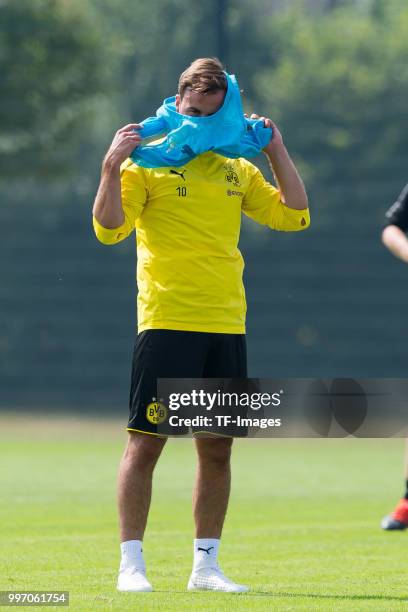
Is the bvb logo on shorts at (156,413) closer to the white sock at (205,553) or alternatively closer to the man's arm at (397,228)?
the white sock at (205,553)

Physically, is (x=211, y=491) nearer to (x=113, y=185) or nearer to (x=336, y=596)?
(x=336, y=596)

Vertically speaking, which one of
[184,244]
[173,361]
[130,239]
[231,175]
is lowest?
[173,361]

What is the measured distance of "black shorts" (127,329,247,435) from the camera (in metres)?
6.24

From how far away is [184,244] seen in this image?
250 inches

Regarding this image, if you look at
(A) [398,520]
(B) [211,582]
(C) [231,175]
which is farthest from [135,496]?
(A) [398,520]

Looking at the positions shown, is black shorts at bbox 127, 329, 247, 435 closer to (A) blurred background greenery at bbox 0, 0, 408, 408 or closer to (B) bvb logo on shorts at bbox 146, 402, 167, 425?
(B) bvb logo on shorts at bbox 146, 402, 167, 425

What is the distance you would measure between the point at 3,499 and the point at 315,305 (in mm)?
16135

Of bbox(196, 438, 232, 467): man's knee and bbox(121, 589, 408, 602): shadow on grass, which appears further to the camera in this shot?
bbox(196, 438, 232, 467): man's knee

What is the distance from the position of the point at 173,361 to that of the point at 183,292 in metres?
0.29

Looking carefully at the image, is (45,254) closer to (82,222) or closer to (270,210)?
(82,222)

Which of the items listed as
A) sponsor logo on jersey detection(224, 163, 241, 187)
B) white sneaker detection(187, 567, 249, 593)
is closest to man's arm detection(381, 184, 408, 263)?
sponsor logo on jersey detection(224, 163, 241, 187)

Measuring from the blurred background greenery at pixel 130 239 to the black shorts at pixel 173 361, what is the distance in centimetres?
1924

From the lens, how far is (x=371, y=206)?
27.4 m
